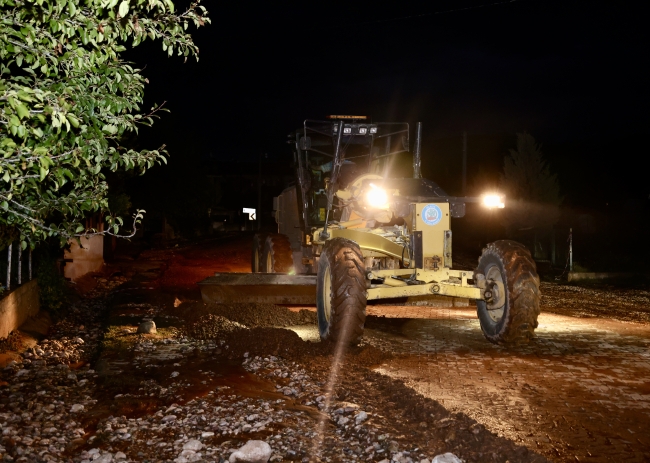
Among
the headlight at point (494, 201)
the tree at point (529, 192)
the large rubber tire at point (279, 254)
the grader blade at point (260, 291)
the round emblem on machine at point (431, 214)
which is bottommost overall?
the grader blade at point (260, 291)

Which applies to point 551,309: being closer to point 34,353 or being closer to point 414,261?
point 414,261

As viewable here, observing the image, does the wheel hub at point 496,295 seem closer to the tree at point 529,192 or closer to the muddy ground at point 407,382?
the muddy ground at point 407,382

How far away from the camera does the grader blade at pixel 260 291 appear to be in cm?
1334

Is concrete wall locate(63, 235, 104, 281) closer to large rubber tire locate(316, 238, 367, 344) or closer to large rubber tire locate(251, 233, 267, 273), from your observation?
large rubber tire locate(251, 233, 267, 273)

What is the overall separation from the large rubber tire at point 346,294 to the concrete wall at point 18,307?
508cm

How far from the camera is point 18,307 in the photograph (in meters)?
11.8

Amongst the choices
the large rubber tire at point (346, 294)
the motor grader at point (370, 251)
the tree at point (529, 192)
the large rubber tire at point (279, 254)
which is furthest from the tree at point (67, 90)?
the tree at point (529, 192)

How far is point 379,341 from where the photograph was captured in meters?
10.4

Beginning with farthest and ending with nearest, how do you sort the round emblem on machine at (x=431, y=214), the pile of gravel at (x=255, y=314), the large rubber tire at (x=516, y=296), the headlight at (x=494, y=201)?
the pile of gravel at (x=255, y=314), the headlight at (x=494, y=201), the round emblem on machine at (x=431, y=214), the large rubber tire at (x=516, y=296)

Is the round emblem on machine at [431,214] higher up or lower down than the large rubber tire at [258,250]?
higher up

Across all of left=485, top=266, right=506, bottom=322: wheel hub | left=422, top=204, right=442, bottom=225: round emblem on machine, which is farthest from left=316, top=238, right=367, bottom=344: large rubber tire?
left=485, top=266, right=506, bottom=322: wheel hub

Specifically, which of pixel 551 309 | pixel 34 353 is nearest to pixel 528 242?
pixel 551 309

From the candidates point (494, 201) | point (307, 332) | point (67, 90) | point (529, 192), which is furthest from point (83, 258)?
point (529, 192)

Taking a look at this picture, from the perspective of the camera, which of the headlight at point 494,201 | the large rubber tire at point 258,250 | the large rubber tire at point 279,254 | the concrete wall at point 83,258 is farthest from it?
the concrete wall at point 83,258
